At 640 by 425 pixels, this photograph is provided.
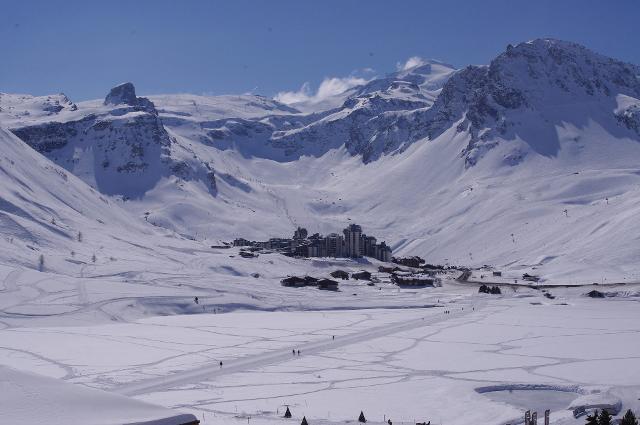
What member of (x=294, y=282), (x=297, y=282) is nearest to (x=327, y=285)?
(x=297, y=282)

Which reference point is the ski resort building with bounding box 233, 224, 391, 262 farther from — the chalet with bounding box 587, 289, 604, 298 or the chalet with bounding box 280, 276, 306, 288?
the chalet with bounding box 587, 289, 604, 298

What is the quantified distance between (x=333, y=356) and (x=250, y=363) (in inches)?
248

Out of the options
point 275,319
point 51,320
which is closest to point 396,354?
point 275,319

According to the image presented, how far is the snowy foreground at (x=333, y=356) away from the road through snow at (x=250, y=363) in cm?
13

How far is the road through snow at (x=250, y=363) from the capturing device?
133 feet

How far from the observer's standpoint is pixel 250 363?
4891 centimetres

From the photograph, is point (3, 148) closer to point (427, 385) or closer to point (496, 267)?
point (496, 267)

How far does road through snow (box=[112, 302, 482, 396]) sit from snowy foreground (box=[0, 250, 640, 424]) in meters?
0.13

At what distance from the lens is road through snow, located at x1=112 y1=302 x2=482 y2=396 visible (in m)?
40.6

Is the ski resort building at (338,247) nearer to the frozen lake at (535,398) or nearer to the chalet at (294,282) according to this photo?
the chalet at (294,282)

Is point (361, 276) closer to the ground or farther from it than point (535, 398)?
farther from it

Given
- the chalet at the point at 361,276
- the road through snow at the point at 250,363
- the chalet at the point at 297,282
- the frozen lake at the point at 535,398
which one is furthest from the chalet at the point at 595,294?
the frozen lake at the point at 535,398

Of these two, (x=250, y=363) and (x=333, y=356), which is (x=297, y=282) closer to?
(x=333, y=356)

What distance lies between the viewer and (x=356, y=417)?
33.2 m
